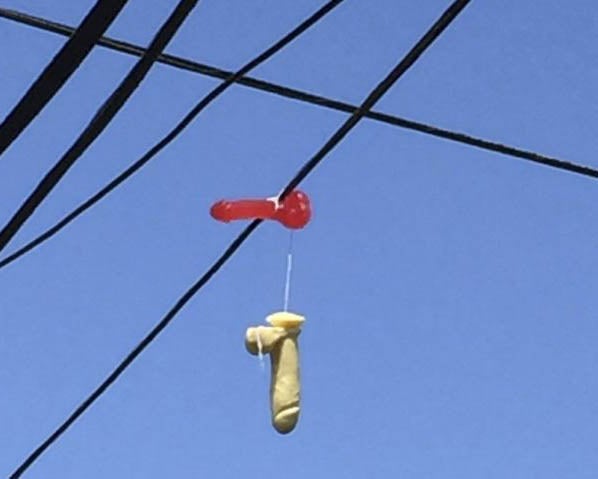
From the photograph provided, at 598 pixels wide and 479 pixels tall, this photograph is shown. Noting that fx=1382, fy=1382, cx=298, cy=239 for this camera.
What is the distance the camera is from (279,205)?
4.25 metres

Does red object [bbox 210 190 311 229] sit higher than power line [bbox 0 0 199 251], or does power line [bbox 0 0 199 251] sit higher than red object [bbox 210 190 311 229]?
red object [bbox 210 190 311 229]

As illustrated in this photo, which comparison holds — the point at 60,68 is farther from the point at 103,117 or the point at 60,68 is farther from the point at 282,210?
the point at 282,210

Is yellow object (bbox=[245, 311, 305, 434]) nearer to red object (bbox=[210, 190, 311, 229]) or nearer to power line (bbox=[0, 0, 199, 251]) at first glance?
red object (bbox=[210, 190, 311, 229])

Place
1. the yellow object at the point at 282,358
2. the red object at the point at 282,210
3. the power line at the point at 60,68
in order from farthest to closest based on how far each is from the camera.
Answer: the red object at the point at 282,210 < the yellow object at the point at 282,358 < the power line at the point at 60,68

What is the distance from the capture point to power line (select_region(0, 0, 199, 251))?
99.7 inches

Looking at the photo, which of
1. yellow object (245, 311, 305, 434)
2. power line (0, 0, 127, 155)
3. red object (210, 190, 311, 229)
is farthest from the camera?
red object (210, 190, 311, 229)

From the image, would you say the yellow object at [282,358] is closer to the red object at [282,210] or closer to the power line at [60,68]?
the red object at [282,210]

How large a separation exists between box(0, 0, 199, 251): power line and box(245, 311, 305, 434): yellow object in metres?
1.01

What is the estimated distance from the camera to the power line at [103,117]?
2531 millimetres

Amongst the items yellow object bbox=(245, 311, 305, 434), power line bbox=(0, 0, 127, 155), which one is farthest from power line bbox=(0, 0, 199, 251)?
yellow object bbox=(245, 311, 305, 434)

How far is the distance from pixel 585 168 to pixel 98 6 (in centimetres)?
162

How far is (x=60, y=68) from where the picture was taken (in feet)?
8.85

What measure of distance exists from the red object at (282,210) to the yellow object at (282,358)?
0.29 meters

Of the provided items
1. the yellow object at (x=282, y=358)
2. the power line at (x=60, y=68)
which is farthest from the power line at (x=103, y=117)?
the yellow object at (x=282, y=358)
